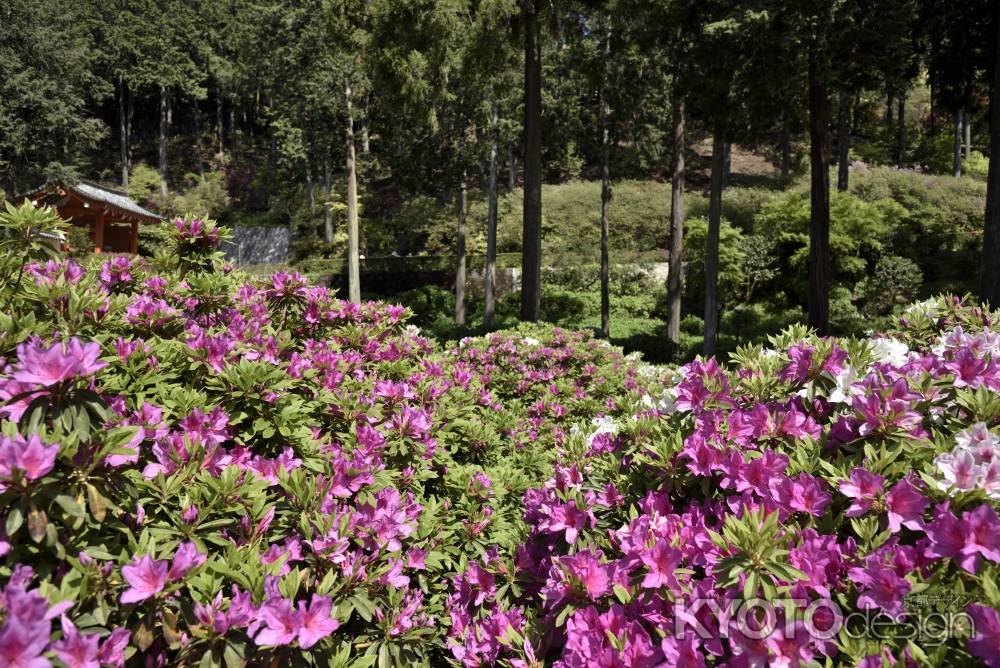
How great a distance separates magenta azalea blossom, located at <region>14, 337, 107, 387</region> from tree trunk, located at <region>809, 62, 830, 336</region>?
1048 centimetres

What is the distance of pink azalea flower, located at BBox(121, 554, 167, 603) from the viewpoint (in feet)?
4.24

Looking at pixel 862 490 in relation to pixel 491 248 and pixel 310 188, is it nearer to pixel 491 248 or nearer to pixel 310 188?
pixel 491 248

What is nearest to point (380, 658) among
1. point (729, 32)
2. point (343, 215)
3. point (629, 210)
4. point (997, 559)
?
point (997, 559)

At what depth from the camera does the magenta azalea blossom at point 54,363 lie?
1255 mm

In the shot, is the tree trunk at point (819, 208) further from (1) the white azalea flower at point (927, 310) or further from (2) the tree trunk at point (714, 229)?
(1) the white azalea flower at point (927, 310)

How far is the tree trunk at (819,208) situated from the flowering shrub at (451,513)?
8124 mm

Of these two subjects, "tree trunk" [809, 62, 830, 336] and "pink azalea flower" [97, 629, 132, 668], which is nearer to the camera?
"pink azalea flower" [97, 629, 132, 668]

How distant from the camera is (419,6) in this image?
12.4 metres

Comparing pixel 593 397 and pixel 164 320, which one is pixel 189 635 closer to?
pixel 164 320

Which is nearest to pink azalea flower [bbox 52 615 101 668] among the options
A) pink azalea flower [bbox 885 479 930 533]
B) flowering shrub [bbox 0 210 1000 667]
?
flowering shrub [bbox 0 210 1000 667]

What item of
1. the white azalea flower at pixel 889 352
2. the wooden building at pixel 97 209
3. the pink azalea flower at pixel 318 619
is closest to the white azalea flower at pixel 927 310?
the white azalea flower at pixel 889 352

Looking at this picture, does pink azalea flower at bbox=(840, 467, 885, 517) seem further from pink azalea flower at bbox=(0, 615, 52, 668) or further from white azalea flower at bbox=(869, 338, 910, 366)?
pink azalea flower at bbox=(0, 615, 52, 668)

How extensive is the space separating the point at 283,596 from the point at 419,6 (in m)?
13.4

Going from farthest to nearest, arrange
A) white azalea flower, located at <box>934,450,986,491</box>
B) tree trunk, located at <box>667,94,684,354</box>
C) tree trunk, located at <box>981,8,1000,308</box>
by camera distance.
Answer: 1. tree trunk, located at <box>667,94,684,354</box>
2. tree trunk, located at <box>981,8,1000,308</box>
3. white azalea flower, located at <box>934,450,986,491</box>
